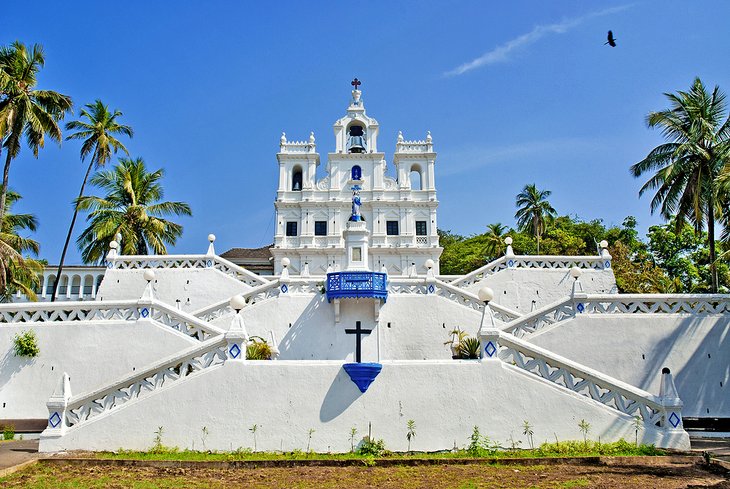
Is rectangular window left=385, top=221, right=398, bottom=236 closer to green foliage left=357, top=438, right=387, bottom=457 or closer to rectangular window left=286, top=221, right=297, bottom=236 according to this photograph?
rectangular window left=286, top=221, right=297, bottom=236

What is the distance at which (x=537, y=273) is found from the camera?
25047mm

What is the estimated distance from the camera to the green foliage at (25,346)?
17.0 m

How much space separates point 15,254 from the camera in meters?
22.7

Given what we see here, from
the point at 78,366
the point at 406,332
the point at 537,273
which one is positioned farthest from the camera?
the point at 537,273

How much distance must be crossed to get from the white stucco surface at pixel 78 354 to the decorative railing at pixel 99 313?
233mm

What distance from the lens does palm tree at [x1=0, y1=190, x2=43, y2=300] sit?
22.7 m

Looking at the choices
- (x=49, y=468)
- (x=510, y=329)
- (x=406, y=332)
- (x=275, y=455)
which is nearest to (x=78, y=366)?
(x=49, y=468)

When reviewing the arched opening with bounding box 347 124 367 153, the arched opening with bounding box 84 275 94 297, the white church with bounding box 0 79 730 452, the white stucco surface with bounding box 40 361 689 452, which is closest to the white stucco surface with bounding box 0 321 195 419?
the white church with bounding box 0 79 730 452

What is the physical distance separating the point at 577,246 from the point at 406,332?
2793 centimetres

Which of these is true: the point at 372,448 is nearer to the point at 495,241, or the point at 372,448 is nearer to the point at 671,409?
the point at 671,409

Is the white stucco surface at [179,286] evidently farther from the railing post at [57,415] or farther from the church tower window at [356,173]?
the church tower window at [356,173]

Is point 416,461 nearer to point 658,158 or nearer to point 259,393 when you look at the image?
point 259,393

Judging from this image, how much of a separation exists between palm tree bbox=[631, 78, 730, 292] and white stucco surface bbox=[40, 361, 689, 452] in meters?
12.7

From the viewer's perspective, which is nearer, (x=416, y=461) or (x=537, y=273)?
(x=416, y=461)
